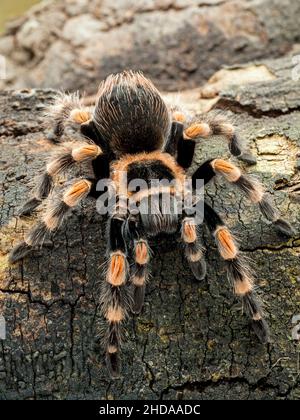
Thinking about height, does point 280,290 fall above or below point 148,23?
below

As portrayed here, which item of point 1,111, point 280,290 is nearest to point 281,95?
point 280,290

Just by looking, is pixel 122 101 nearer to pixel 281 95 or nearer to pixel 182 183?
pixel 182 183

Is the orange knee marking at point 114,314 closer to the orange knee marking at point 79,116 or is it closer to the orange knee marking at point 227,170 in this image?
the orange knee marking at point 227,170

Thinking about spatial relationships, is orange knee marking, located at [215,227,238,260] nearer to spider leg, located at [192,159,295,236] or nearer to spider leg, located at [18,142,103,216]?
spider leg, located at [192,159,295,236]

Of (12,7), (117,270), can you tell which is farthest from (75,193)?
(12,7)

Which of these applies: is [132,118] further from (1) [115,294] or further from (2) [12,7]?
(2) [12,7]

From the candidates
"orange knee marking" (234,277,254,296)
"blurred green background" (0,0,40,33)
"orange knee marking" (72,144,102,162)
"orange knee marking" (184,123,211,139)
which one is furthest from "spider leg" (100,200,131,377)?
"blurred green background" (0,0,40,33)
